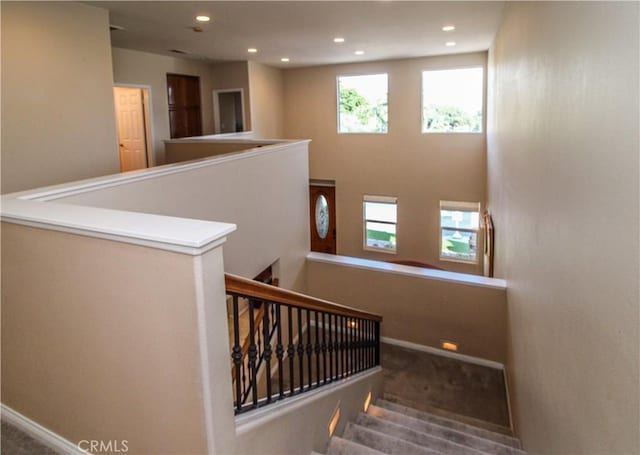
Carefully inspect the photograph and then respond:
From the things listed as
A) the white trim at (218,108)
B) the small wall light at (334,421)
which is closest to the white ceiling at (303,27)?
the white trim at (218,108)

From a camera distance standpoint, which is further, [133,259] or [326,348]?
[326,348]

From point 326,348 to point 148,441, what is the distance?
1554mm

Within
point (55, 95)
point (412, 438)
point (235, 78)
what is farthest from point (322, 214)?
point (412, 438)

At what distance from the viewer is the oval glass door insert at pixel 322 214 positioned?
396 inches

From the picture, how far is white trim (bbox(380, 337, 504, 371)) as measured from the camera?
18.5 feet

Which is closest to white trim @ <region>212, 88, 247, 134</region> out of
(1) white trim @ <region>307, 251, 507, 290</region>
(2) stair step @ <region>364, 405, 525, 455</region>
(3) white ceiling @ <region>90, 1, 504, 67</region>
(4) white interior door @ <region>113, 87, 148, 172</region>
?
(3) white ceiling @ <region>90, 1, 504, 67</region>

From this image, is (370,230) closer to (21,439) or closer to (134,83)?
(134,83)

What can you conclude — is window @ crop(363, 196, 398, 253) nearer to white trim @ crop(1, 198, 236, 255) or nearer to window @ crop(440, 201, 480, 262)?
window @ crop(440, 201, 480, 262)

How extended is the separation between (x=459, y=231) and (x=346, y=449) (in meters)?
6.65

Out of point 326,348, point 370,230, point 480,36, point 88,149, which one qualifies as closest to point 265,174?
point 88,149

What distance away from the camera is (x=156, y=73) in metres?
A: 7.51

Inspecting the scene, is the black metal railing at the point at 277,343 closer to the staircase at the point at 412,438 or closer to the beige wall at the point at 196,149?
the staircase at the point at 412,438

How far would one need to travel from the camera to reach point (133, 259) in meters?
1.37

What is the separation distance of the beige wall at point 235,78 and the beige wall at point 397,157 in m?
1.45
